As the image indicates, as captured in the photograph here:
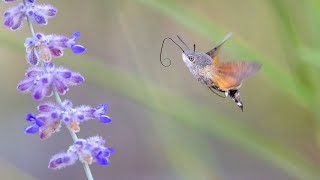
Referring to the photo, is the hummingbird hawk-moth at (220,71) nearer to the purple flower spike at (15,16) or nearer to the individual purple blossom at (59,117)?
the individual purple blossom at (59,117)

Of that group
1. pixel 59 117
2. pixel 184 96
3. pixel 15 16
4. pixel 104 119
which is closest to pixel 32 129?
pixel 59 117

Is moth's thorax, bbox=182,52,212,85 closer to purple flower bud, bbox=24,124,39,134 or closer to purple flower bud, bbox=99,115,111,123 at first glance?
purple flower bud, bbox=99,115,111,123

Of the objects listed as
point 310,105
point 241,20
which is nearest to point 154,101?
point 310,105

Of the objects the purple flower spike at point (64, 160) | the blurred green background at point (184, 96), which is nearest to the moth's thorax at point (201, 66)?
the blurred green background at point (184, 96)

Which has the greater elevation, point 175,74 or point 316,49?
point 175,74

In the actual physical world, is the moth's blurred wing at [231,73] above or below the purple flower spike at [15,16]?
below

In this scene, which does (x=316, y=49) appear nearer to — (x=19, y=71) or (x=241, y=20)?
(x=241, y=20)

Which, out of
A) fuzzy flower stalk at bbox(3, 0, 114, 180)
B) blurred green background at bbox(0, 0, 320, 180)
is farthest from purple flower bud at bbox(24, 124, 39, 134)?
blurred green background at bbox(0, 0, 320, 180)
